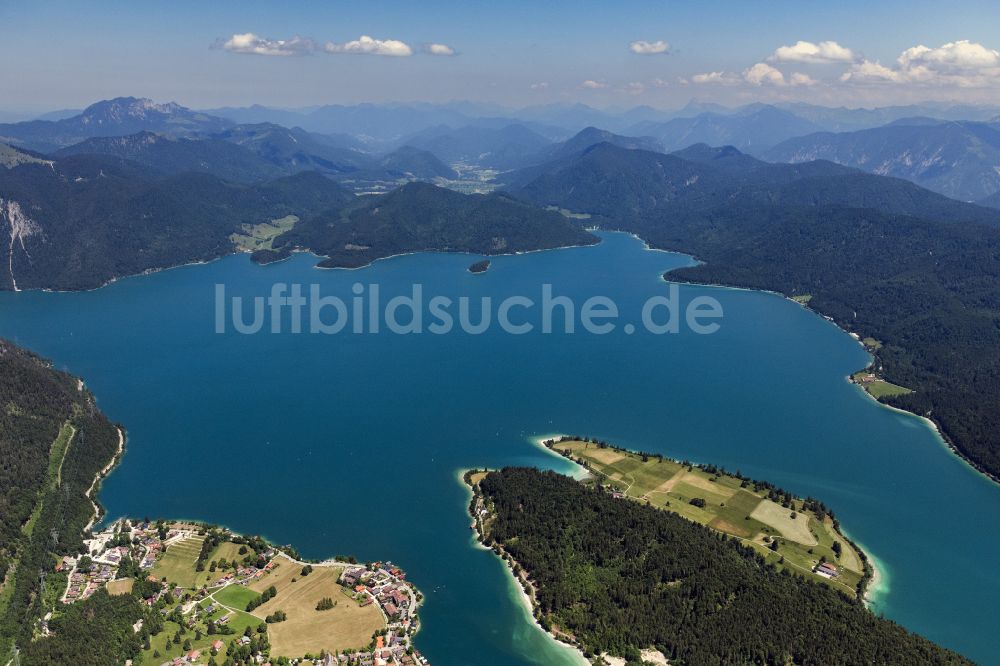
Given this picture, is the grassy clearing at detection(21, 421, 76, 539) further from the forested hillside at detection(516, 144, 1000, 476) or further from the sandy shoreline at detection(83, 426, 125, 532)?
the forested hillside at detection(516, 144, 1000, 476)

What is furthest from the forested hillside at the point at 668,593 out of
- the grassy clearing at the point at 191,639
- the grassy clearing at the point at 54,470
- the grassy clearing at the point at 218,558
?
the grassy clearing at the point at 54,470

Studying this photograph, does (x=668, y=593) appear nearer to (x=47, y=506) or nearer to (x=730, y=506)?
(x=730, y=506)

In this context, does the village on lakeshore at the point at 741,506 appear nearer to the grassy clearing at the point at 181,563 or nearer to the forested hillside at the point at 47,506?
the grassy clearing at the point at 181,563

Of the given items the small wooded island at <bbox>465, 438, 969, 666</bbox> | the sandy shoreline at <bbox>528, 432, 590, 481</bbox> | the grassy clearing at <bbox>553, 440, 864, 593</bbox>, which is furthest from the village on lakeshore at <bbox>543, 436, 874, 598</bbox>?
the sandy shoreline at <bbox>528, 432, 590, 481</bbox>

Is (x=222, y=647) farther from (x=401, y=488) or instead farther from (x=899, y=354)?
(x=899, y=354)

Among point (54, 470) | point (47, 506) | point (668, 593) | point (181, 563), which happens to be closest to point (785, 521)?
point (668, 593)

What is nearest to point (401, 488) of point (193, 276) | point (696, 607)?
point (696, 607)

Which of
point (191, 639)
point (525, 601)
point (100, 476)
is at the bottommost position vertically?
point (525, 601)
